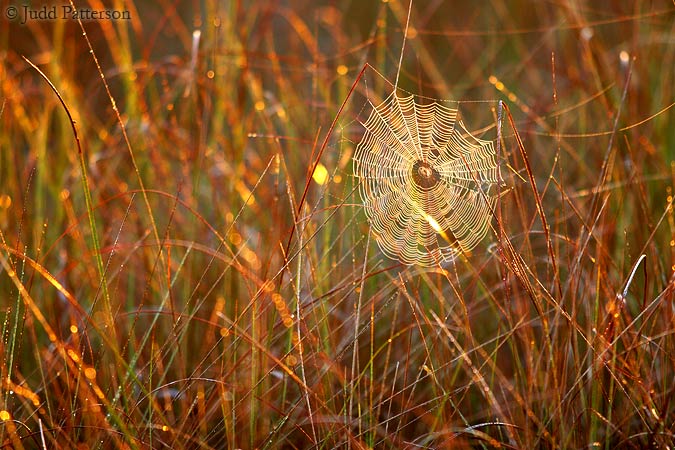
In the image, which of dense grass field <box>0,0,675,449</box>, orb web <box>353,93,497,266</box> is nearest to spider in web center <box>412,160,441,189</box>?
orb web <box>353,93,497,266</box>

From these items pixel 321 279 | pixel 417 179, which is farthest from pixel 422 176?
pixel 321 279

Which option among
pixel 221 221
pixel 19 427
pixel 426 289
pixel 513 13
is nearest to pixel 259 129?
pixel 221 221

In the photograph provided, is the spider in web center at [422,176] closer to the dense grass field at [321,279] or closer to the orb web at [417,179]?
the orb web at [417,179]

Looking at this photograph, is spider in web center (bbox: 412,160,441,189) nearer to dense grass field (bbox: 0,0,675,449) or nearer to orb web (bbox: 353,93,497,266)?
orb web (bbox: 353,93,497,266)

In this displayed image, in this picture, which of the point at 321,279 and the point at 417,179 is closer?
the point at 321,279

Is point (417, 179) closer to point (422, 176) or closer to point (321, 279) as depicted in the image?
point (422, 176)

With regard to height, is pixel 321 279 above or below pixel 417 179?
below

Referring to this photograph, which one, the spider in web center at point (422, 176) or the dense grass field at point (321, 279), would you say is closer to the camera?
the dense grass field at point (321, 279)

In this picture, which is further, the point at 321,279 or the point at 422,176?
the point at 422,176

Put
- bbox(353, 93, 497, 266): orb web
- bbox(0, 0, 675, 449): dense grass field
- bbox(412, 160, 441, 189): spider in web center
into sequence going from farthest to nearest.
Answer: bbox(412, 160, 441, 189): spider in web center → bbox(353, 93, 497, 266): orb web → bbox(0, 0, 675, 449): dense grass field

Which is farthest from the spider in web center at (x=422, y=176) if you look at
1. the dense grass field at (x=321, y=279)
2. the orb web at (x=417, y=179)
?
the dense grass field at (x=321, y=279)
